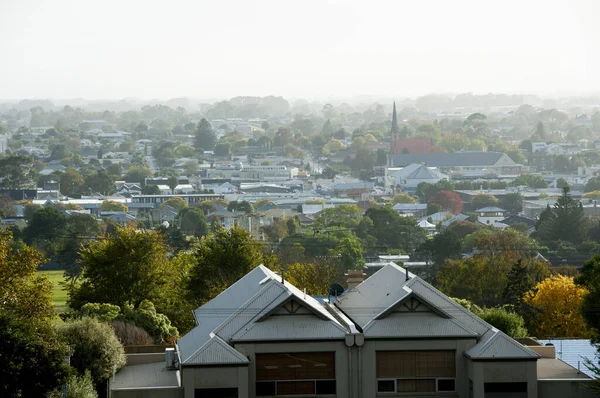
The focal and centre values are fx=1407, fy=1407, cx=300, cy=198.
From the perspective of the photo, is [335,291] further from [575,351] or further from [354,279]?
[575,351]

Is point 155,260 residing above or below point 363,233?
above

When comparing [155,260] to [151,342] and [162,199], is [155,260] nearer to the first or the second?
[151,342]

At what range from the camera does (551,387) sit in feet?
66.5

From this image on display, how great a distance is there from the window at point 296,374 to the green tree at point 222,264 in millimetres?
14700

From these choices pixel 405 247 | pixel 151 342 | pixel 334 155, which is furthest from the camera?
pixel 334 155

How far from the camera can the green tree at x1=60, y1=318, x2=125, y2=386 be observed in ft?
70.8

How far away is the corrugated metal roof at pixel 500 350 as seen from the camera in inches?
782

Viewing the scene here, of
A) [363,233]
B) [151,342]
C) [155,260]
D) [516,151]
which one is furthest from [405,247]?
[516,151]

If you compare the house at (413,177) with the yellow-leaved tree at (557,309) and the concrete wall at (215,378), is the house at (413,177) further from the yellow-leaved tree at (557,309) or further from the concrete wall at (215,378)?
the concrete wall at (215,378)

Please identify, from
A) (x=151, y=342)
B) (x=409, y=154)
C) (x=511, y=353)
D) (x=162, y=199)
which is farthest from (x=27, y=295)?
(x=409, y=154)

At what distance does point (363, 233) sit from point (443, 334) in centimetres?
5993

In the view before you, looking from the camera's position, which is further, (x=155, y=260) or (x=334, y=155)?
(x=334, y=155)

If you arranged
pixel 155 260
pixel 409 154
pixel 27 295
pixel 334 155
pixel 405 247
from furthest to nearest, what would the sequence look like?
pixel 334 155 < pixel 409 154 < pixel 405 247 < pixel 155 260 < pixel 27 295

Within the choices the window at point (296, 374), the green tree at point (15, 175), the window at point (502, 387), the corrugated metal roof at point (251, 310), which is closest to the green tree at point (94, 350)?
the corrugated metal roof at point (251, 310)
